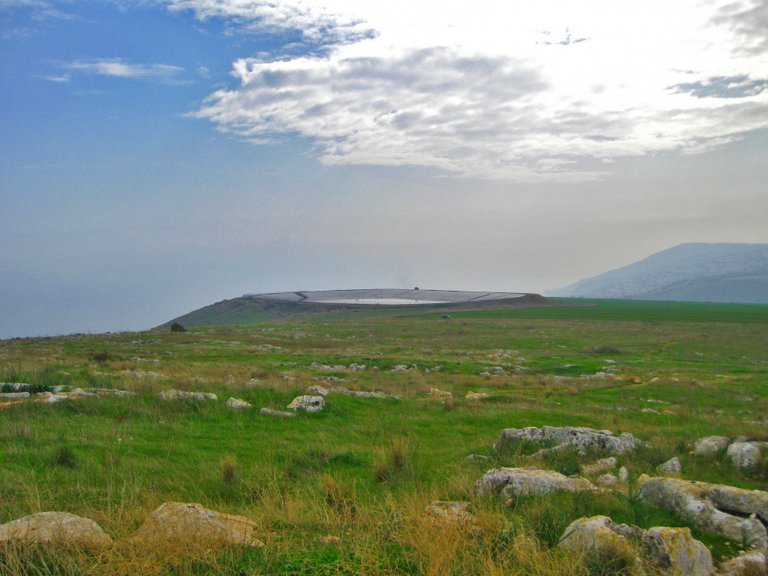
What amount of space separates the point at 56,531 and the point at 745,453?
11912 millimetres

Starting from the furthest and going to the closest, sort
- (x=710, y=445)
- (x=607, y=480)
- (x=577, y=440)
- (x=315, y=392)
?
(x=315, y=392), (x=577, y=440), (x=710, y=445), (x=607, y=480)

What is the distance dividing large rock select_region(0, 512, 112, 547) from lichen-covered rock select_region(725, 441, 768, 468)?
11200 mm

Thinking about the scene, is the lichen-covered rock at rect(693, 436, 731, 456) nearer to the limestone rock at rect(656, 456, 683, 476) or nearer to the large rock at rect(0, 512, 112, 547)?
the limestone rock at rect(656, 456, 683, 476)

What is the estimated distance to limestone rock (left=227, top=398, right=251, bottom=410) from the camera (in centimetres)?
1488

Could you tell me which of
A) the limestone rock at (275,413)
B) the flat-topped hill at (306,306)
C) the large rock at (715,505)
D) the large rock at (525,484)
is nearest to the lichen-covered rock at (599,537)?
the large rock at (715,505)

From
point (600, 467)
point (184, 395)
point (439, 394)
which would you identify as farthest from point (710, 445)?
point (184, 395)

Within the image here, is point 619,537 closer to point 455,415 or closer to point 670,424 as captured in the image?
point 455,415

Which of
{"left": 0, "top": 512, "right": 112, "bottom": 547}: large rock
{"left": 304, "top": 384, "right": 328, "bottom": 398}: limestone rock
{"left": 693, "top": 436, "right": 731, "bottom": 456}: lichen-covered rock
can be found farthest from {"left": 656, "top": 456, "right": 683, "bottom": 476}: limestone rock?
{"left": 304, "top": 384, "right": 328, "bottom": 398}: limestone rock

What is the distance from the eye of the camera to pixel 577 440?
11.9 meters

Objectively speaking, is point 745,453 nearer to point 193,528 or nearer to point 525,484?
point 525,484

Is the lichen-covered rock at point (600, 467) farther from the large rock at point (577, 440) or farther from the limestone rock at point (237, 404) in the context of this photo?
the limestone rock at point (237, 404)

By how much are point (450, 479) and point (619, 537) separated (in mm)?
3328

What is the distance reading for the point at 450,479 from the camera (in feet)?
28.0

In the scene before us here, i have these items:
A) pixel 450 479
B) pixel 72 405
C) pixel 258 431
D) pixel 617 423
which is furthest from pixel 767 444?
pixel 72 405
